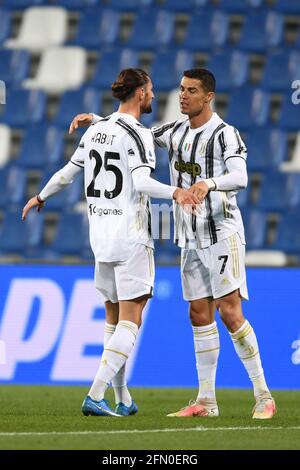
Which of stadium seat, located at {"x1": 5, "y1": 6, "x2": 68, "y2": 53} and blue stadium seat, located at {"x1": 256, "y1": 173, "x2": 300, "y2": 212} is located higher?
stadium seat, located at {"x1": 5, "y1": 6, "x2": 68, "y2": 53}

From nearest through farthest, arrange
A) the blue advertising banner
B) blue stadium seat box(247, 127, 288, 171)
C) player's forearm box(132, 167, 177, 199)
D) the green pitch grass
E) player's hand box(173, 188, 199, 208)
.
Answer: the green pitch grass
player's hand box(173, 188, 199, 208)
player's forearm box(132, 167, 177, 199)
the blue advertising banner
blue stadium seat box(247, 127, 288, 171)

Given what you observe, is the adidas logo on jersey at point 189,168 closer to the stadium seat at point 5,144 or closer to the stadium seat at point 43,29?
the stadium seat at point 5,144

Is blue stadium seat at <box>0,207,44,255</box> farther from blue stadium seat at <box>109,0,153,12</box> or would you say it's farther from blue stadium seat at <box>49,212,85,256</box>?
blue stadium seat at <box>109,0,153,12</box>

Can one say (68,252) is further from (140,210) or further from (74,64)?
(140,210)

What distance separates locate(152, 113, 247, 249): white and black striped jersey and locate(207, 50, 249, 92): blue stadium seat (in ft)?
27.3

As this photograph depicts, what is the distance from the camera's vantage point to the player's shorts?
6871mm

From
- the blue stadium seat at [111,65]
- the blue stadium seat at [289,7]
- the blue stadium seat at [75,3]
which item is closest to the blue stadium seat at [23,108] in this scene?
the blue stadium seat at [111,65]

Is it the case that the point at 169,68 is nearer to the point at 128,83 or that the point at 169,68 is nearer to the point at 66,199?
the point at 66,199

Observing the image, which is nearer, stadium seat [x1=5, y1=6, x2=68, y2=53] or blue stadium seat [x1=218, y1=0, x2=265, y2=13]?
blue stadium seat [x1=218, y1=0, x2=265, y2=13]

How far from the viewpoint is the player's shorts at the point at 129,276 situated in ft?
22.5

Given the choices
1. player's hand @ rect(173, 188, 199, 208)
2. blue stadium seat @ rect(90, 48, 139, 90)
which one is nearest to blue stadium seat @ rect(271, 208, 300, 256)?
blue stadium seat @ rect(90, 48, 139, 90)

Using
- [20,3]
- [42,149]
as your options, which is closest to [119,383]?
[42,149]

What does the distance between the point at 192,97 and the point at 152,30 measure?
30.1 ft
